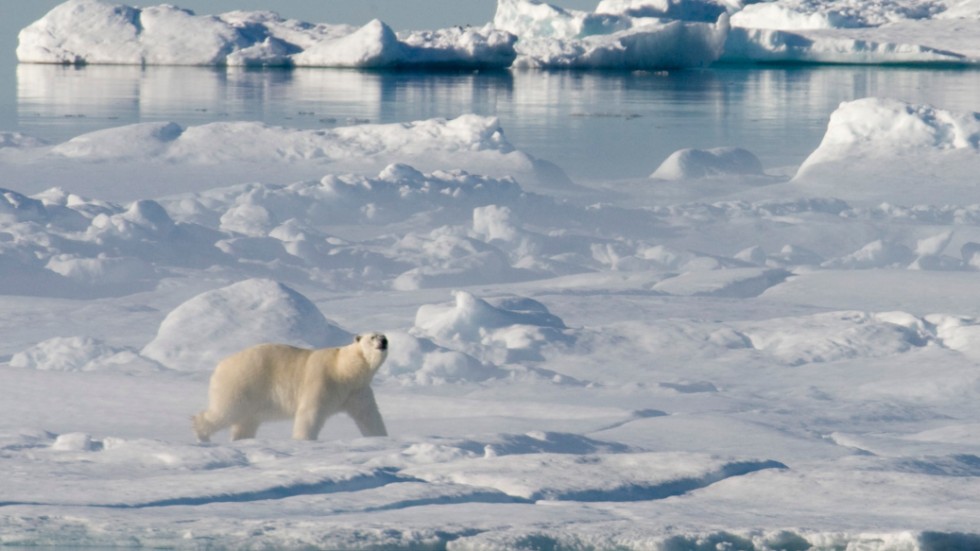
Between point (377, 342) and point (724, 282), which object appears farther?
point (724, 282)

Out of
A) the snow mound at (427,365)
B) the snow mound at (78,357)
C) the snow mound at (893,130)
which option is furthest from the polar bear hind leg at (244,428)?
the snow mound at (893,130)

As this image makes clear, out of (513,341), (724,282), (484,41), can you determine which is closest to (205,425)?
(513,341)

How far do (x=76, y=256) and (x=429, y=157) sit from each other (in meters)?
5.69

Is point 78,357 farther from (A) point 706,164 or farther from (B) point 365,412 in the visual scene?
(A) point 706,164

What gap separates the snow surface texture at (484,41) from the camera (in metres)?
Result: 39.9

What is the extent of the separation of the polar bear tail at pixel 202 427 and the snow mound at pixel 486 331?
197cm

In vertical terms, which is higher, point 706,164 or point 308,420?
point 706,164

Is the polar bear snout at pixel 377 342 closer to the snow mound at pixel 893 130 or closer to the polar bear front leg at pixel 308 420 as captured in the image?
the polar bear front leg at pixel 308 420

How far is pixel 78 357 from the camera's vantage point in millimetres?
5805

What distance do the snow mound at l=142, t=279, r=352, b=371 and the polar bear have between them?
64.6 inches

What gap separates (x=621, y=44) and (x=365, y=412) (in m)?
35.6

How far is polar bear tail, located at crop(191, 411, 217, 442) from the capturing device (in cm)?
426

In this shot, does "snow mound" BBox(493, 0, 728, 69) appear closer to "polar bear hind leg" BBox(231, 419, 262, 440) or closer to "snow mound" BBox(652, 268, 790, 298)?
"snow mound" BBox(652, 268, 790, 298)

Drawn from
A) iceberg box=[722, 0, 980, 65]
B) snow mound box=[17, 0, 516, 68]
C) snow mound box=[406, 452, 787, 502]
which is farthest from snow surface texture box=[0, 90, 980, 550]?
iceberg box=[722, 0, 980, 65]
